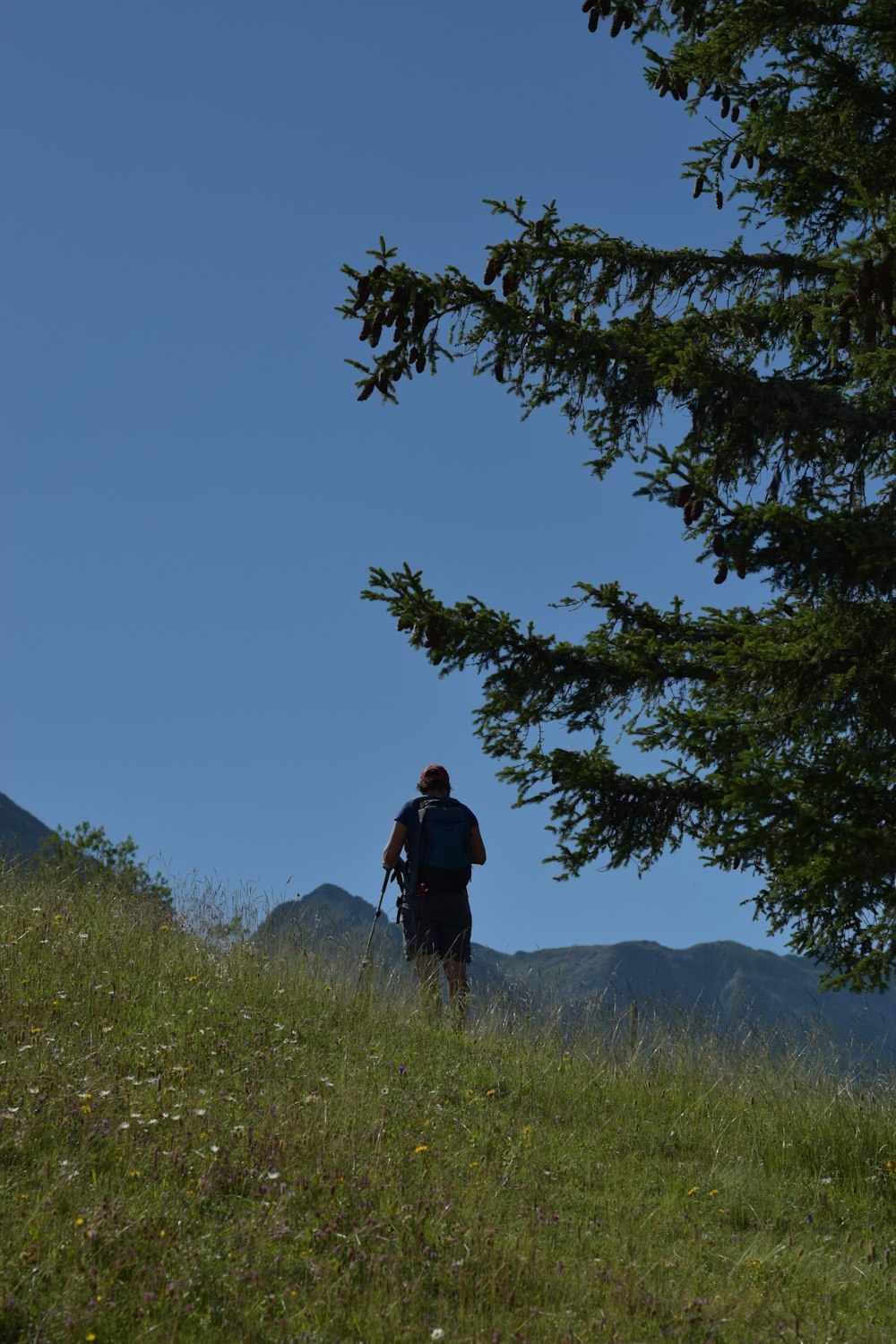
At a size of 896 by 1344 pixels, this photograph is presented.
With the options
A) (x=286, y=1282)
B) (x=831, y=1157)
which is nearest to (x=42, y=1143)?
(x=286, y=1282)

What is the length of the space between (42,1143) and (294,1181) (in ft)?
4.28

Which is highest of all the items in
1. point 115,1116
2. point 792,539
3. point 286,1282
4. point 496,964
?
point 792,539

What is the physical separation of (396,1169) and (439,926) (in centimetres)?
485

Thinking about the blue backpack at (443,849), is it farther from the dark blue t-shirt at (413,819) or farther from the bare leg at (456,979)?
the bare leg at (456,979)

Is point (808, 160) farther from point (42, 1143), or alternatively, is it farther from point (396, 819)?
point (42, 1143)

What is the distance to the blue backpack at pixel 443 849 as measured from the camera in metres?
10.6

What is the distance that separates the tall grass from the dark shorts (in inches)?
36.9

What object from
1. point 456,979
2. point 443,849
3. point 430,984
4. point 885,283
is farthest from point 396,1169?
point 885,283

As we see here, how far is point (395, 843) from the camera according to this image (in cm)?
1080

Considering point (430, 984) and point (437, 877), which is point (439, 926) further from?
point (430, 984)

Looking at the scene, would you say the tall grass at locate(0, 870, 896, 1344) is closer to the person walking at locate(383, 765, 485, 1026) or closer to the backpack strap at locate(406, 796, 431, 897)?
the person walking at locate(383, 765, 485, 1026)

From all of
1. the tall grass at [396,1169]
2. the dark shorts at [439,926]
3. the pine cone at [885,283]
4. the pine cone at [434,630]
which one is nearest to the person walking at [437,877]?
the dark shorts at [439,926]

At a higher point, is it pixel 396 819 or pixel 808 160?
pixel 808 160

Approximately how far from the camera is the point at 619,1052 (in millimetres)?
9273
